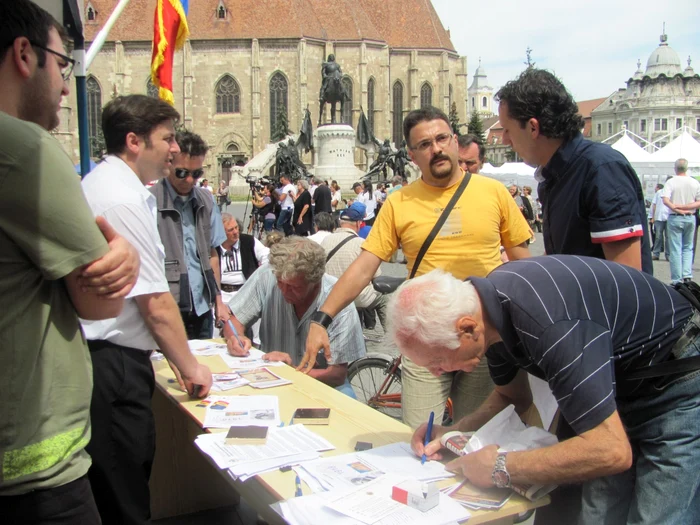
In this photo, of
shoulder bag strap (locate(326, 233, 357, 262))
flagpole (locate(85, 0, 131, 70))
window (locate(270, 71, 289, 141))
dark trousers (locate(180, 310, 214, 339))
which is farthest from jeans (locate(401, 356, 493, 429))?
window (locate(270, 71, 289, 141))

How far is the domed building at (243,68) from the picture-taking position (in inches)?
2036

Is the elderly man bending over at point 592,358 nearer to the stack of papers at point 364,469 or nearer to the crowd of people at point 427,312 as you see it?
the crowd of people at point 427,312

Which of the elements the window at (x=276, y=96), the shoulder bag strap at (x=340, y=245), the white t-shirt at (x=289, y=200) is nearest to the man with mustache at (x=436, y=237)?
the shoulder bag strap at (x=340, y=245)

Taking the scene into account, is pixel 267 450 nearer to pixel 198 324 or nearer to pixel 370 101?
pixel 198 324

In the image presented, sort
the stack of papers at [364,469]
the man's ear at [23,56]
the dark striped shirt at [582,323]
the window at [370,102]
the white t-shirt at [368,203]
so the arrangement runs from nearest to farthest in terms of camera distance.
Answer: the man's ear at [23,56] → the dark striped shirt at [582,323] → the stack of papers at [364,469] → the white t-shirt at [368,203] → the window at [370,102]

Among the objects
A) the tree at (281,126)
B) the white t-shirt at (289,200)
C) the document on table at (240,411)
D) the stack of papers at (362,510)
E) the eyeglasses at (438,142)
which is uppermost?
the tree at (281,126)

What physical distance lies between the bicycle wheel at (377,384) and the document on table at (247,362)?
4.12 feet

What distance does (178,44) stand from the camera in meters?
7.70

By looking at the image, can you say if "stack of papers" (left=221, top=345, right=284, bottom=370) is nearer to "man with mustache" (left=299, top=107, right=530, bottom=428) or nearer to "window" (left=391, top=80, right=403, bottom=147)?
"man with mustache" (left=299, top=107, right=530, bottom=428)

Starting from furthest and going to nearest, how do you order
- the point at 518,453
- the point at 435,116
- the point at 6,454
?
the point at 435,116, the point at 518,453, the point at 6,454

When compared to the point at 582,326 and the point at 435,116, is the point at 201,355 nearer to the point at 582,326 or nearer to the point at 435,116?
the point at 435,116

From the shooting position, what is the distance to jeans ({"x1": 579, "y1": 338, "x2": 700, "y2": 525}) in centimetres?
206

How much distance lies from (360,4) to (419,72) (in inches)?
331

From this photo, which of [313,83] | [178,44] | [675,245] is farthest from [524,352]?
[313,83]
